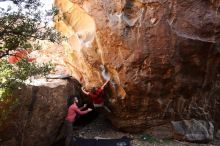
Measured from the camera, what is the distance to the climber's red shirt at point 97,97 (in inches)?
452

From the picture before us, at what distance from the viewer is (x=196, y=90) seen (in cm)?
1189

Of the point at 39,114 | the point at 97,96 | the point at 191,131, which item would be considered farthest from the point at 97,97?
the point at 191,131

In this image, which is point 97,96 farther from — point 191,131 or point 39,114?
point 191,131

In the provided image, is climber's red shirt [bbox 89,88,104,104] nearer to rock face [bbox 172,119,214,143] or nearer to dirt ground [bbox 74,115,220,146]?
dirt ground [bbox 74,115,220,146]

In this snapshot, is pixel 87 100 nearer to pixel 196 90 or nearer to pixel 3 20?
pixel 196 90

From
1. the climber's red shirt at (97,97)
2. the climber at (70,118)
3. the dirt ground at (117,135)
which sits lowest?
the dirt ground at (117,135)

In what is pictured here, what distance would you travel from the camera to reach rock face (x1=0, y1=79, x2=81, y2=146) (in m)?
10.0

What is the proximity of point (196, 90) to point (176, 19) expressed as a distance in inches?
98.4

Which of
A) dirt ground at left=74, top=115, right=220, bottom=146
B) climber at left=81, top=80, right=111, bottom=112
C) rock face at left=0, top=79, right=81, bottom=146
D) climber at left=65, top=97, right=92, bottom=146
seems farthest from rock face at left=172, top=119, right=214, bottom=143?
rock face at left=0, top=79, right=81, bottom=146

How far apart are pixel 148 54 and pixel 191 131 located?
120 inches

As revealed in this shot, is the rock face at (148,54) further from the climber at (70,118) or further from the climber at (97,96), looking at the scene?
the climber at (70,118)

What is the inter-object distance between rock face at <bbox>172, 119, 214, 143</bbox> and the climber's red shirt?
237 cm

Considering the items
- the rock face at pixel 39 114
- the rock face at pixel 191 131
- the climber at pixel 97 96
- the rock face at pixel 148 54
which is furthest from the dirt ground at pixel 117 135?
the rock face at pixel 39 114

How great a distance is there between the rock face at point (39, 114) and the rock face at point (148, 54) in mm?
1440
